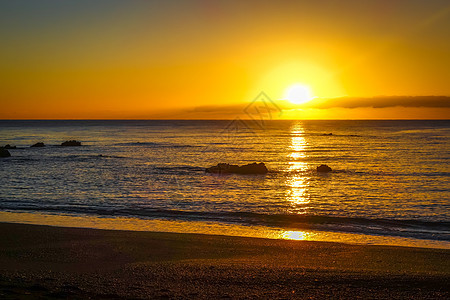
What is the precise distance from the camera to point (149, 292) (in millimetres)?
9023

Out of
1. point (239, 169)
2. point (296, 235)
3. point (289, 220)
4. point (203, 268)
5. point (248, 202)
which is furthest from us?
point (239, 169)

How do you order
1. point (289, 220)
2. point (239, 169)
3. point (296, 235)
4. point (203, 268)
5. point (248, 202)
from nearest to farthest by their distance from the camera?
point (203, 268) → point (296, 235) → point (289, 220) → point (248, 202) → point (239, 169)

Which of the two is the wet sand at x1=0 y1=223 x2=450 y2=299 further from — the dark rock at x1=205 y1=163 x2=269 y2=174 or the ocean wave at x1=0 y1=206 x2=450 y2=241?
the dark rock at x1=205 y1=163 x2=269 y2=174

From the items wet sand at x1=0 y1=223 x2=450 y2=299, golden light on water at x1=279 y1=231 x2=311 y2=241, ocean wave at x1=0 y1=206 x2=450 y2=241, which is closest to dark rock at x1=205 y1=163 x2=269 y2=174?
ocean wave at x1=0 y1=206 x2=450 y2=241

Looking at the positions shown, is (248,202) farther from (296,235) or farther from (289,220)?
(296,235)

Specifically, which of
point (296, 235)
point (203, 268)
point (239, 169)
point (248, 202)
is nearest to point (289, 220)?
point (296, 235)

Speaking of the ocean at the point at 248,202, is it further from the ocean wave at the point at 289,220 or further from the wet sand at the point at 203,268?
the wet sand at the point at 203,268

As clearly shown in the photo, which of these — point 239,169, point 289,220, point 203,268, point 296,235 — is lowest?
→ point 239,169

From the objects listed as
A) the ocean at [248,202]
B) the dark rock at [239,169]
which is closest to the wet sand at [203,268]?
the ocean at [248,202]

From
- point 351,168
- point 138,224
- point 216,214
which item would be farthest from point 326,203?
point 351,168

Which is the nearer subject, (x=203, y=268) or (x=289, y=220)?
(x=203, y=268)

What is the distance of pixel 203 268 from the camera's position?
11016 millimetres

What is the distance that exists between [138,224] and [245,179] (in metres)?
18.0

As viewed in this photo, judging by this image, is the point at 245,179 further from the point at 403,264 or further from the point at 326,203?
the point at 403,264
